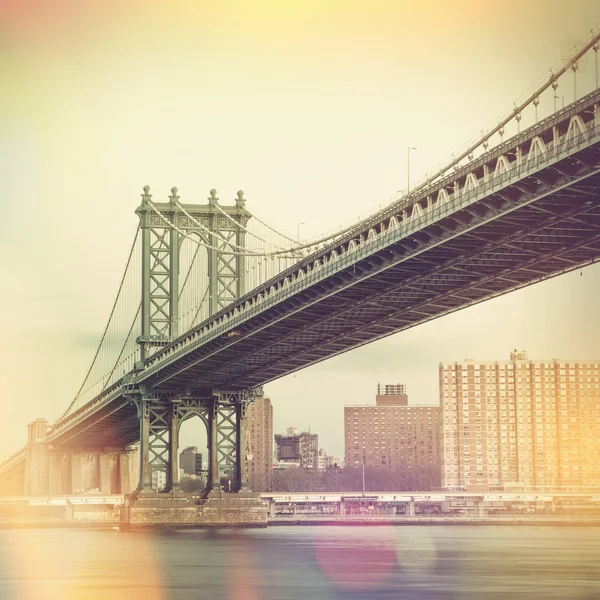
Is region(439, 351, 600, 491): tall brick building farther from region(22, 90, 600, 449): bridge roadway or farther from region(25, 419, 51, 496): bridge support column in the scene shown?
region(22, 90, 600, 449): bridge roadway

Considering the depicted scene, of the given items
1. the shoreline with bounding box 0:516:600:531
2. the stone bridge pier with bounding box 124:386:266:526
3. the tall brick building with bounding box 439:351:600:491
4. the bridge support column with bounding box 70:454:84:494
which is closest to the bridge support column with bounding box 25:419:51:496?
the bridge support column with bounding box 70:454:84:494

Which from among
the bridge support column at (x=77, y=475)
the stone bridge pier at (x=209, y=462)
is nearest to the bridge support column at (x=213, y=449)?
the stone bridge pier at (x=209, y=462)

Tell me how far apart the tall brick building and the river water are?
323 feet

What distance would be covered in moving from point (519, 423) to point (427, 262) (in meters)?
133

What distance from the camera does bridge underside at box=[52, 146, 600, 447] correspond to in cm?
4612

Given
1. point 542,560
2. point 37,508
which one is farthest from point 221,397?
point 37,508

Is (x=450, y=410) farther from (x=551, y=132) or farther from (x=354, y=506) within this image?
(x=551, y=132)

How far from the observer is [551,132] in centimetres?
4312

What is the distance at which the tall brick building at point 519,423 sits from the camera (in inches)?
6854

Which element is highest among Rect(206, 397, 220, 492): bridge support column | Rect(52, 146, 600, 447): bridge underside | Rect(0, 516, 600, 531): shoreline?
Rect(52, 146, 600, 447): bridge underside

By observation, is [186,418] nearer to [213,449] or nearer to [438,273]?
[213,449]

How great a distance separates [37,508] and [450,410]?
59.4 meters

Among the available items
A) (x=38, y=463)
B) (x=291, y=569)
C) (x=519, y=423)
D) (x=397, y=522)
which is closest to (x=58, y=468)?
(x=38, y=463)

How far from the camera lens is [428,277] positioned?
57469 millimetres
